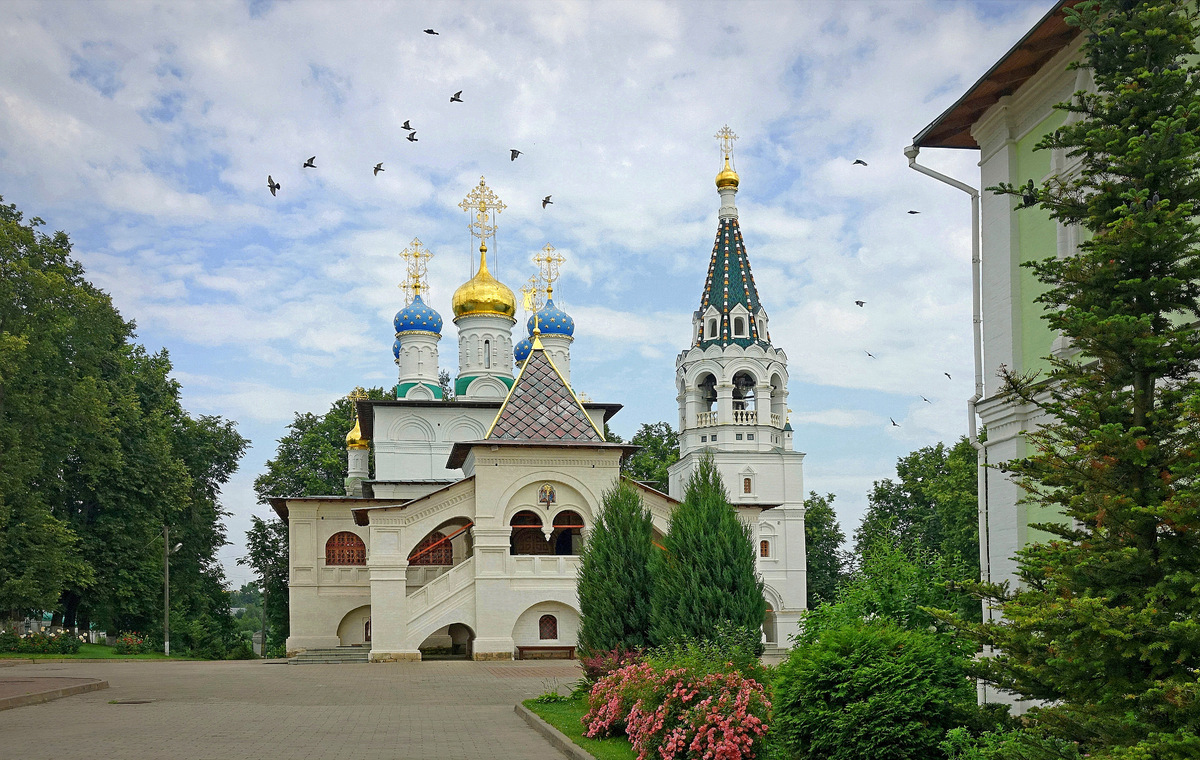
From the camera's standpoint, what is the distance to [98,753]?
36.9 ft

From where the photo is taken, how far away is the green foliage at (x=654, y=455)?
5272 cm

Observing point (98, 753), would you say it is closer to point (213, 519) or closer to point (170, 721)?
point (170, 721)

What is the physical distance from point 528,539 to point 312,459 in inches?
894

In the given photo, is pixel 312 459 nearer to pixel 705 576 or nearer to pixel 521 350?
pixel 521 350

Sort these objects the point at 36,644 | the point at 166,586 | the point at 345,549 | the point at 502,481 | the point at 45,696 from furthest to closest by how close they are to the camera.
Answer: the point at 166,586, the point at 345,549, the point at 36,644, the point at 502,481, the point at 45,696

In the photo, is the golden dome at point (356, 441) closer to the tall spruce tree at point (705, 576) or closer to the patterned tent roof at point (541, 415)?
the patterned tent roof at point (541, 415)

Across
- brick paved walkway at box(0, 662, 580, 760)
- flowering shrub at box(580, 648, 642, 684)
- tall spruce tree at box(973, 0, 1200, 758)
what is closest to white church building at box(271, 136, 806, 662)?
brick paved walkway at box(0, 662, 580, 760)

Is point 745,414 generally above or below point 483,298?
below

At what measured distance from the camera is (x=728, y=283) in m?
46.2

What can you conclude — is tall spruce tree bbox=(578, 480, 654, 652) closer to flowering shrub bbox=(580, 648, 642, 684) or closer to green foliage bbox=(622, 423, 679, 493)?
flowering shrub bbox=(580, 648, 642, 684)

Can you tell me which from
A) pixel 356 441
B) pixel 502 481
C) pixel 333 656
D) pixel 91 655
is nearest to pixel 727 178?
pixel 356 441

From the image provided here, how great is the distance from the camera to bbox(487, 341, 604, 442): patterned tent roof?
2984 cm

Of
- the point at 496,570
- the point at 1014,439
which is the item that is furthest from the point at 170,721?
the point at 496,570

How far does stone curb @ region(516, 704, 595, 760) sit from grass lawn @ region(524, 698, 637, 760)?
8 centimetres
